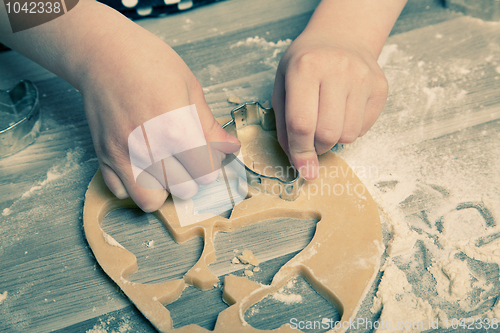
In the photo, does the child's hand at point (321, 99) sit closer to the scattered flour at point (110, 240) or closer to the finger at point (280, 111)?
the finger at point (280, 111)

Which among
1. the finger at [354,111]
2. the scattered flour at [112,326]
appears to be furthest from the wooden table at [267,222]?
the finger at [354,111]

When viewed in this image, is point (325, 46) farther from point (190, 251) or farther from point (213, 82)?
point (190, 251)

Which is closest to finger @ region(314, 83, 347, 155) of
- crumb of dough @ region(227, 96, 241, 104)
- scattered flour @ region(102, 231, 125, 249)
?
crumb of dough @ region(227, 96, 241, 104)

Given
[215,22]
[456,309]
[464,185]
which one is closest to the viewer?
[456,309]

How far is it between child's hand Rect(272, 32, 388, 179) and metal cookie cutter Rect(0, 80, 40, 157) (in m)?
0.53

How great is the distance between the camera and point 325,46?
2.31 ft

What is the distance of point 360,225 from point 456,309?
0.18 metres

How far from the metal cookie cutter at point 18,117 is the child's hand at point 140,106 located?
0.23 m

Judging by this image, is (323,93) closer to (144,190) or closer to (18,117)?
(144,190)

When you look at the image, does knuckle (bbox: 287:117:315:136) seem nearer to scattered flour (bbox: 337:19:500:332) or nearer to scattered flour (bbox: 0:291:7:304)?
scattered flour (bbox: 337:19:500:332)

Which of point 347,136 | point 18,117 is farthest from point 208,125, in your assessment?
point 18,117

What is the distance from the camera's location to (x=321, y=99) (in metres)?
0.64

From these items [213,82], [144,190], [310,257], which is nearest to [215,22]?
[213,82]

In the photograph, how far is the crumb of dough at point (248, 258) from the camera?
62cm
